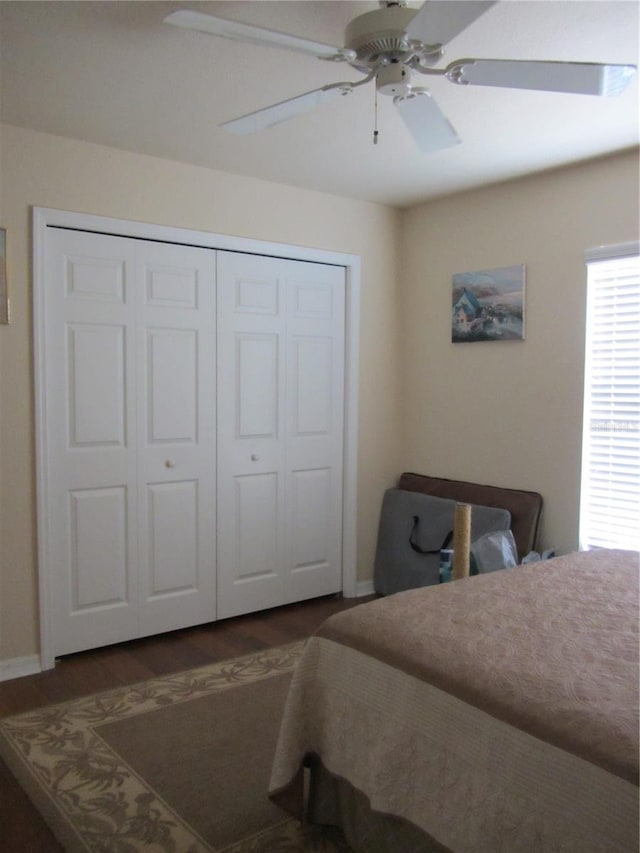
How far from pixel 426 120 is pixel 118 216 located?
5.58 ft

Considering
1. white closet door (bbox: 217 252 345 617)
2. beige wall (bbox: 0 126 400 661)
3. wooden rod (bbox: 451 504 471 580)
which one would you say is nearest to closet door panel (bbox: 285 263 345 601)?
white closet door (bbox: 217 252 345 617)

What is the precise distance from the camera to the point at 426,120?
2.19 m

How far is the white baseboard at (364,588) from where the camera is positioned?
4.34 meters

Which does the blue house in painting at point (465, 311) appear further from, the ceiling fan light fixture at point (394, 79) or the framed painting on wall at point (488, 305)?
the ceiling fan light fixture at point (394, 79)

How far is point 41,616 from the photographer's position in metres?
3.17

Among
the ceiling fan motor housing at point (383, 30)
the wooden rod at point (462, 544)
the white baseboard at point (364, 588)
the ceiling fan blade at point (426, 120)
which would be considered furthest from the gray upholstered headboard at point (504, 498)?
the ceiling fan motor housing at point (383, 30)

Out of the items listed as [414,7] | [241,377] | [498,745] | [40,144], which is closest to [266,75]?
[414,7]

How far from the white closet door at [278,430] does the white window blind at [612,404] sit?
4.68 ft

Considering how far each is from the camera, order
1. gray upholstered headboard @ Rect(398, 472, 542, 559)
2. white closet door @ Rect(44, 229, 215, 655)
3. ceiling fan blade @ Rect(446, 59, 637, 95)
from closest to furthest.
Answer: ceiling fan blade @ Rect(446, 59, 637, 95) < white closet door @ Rect(44, 229, 215, 655) < gray upholstered headboard @ Rect(398, 472, 542, 559)

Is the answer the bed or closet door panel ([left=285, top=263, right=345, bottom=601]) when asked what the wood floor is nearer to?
closet door panel ([left=285, top=263, right=345, bottom=601])

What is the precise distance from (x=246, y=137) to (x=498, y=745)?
2.60 metres

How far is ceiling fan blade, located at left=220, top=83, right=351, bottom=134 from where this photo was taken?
200 centimetres

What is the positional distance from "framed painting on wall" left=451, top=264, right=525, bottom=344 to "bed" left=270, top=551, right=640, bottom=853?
178 centimetres

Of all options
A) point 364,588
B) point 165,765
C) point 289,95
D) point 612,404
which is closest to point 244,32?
point 289,95
